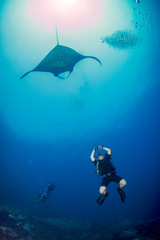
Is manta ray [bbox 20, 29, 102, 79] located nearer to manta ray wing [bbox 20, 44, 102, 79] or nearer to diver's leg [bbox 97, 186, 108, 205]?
manta ray wing [bbox 20, 44, 102, 79]

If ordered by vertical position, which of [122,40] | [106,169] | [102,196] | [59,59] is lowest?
[102,196]

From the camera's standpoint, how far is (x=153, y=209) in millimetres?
20734

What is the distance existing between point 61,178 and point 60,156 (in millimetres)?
18076

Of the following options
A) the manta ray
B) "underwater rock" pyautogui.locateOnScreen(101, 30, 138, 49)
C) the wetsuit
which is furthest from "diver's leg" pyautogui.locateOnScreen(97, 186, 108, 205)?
"underwater rock" pyautogui.locateOnScreen(101, 30, 138, 49)

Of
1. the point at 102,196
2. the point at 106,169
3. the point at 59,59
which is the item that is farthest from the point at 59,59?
the point at 102,196

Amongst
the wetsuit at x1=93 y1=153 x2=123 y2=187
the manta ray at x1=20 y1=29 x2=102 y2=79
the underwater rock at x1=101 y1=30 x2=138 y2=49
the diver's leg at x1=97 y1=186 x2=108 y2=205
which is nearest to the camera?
the diver's leg at x1=97 y1=186 x2=108 y2=205

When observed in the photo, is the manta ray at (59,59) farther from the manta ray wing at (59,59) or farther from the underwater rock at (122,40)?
the underwater rock at (122,40)

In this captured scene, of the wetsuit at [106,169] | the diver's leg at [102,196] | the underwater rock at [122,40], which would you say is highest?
the underwater rock at [122,40]

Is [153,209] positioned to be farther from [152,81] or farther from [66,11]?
[66,11]

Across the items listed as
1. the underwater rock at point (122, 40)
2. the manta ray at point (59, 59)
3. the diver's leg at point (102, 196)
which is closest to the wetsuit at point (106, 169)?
the diver's leg at point (102, 196)

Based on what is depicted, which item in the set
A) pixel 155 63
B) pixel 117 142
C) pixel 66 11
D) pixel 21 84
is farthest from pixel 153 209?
pixel 117 142

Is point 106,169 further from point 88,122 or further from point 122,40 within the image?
point 88,122

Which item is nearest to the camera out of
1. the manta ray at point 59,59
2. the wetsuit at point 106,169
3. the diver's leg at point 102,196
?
the diver's leg at point 102,196

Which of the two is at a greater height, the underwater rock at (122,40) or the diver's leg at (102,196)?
the underwater rock at (122,40)
